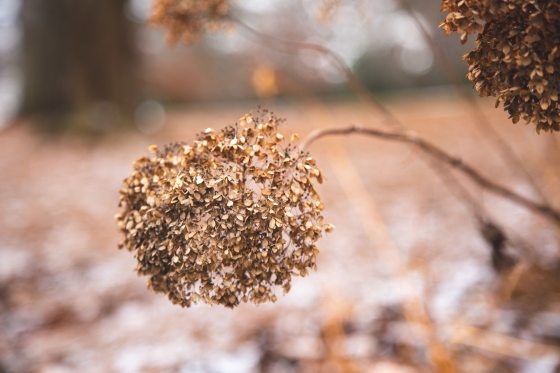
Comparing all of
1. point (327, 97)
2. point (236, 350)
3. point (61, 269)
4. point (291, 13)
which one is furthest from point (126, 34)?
point (291, 13)

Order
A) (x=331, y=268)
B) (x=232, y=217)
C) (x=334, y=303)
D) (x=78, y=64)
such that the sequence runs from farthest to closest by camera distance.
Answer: (x=78, y=64)
(x=331, y=268)
(x=334, y=303)
(x=232, y=217)

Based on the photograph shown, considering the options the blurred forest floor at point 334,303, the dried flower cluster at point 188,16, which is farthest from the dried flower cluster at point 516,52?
the dried flower cluster at point 188,16

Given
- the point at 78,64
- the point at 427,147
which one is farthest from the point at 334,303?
the point at 78,64

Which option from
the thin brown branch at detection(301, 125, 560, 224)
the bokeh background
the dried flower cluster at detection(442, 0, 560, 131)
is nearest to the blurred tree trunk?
the bokeh background

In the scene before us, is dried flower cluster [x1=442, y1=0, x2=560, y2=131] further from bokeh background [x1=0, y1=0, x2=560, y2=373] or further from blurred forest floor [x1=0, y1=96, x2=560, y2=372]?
blurred forest floor [x1=0, y1=96, x2=560, y2=372]

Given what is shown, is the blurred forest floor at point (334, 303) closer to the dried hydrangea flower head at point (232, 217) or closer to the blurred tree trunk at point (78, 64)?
the dried hydrangea flower head at point (232, 217)

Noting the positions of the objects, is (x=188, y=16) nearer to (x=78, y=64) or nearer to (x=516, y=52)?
(x=516, y=52)
